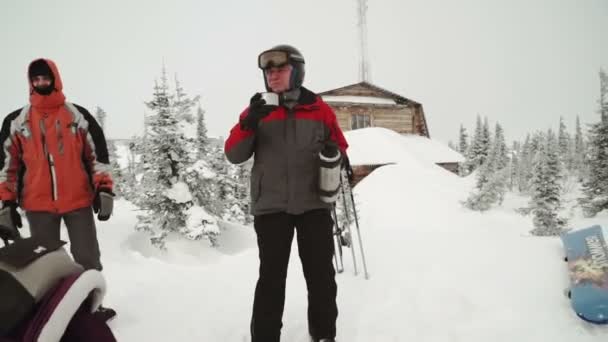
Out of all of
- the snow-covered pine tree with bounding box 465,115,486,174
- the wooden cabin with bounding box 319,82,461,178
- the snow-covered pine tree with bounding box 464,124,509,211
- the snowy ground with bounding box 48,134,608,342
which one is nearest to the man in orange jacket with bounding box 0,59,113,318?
the snowy ground with bounding box 48,134,608,342

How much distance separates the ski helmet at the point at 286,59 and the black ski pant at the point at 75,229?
8.03 feet

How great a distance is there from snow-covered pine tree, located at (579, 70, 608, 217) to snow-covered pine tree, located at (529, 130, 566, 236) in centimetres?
317

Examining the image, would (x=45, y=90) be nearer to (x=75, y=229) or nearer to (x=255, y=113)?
(x=75, y=229)

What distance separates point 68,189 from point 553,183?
17.3 meters

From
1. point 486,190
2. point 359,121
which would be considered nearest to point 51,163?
point 486,190

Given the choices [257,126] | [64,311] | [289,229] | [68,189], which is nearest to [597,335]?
[289,229]

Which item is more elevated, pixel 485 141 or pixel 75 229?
pixel 75 229

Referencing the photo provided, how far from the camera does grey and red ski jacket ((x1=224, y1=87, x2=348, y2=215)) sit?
282 cm

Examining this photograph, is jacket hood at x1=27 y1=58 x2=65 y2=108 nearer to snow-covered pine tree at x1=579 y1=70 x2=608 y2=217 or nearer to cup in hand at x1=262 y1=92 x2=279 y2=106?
cup in hand at x1=262 y1=92 x2=279 y2=106

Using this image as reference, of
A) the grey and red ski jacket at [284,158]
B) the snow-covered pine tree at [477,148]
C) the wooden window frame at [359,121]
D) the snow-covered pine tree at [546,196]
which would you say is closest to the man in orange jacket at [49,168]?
the grey and red ski jacket at [284,158]

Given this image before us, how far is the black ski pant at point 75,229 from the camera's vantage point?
326cm

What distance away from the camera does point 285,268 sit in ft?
9.57

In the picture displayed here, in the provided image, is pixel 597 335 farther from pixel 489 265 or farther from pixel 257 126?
pixel 257 126

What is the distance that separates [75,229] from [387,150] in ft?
69.2
